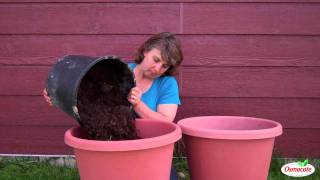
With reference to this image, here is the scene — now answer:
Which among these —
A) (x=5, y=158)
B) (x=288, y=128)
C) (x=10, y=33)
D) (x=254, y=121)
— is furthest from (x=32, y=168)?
(x=288, y=128)

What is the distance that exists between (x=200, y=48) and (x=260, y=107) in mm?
565

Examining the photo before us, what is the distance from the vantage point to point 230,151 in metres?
2.04

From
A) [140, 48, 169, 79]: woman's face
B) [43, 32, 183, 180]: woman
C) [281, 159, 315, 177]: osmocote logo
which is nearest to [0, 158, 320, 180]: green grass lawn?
[281, 159, 315, 177]: osmocote logo

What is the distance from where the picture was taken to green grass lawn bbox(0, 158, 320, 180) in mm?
2654

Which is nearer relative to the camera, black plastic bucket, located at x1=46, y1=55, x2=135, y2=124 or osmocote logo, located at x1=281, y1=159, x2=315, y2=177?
black plastic bucket, located at x1=46, y1=55, x2=135, y2=124

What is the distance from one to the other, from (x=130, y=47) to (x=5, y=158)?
3.81ft

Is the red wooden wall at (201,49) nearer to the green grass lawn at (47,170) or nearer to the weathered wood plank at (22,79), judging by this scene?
the weathered wood plank at (22,79)

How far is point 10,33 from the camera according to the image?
9.02 ft

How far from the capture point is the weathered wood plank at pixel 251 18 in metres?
2.69

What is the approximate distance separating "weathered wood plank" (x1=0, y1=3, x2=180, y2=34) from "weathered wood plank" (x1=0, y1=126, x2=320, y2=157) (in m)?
0.68

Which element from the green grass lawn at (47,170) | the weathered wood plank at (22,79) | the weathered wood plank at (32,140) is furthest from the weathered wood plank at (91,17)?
the green grass lawn at (47,170)

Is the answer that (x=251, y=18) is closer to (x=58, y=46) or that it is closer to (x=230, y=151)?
(x=230, y=151)

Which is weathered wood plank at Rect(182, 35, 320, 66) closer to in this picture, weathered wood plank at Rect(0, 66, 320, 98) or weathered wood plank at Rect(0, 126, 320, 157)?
weathered wood plank at Rect(0, 66, 320, 98)

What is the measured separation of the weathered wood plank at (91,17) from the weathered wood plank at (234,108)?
1.62ft
